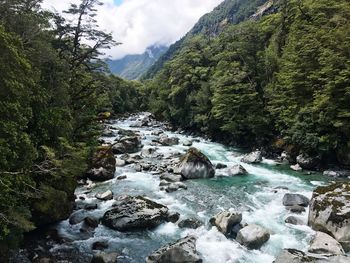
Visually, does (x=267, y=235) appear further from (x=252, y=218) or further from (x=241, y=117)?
(x=241, y=117)

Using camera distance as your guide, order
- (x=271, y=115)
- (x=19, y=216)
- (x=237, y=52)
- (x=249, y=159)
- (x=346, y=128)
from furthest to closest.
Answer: (x=237, y=52) < (x=271, y=115) < (x=249, y=159) < (x=346, y=128) < (x=19, y=216)

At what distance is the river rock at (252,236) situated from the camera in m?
15.8

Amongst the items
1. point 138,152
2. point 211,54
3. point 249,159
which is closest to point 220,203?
point 249,159

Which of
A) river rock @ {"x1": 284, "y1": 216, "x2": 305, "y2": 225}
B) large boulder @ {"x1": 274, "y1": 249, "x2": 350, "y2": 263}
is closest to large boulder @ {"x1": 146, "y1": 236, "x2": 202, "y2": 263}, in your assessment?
large boulder @ {"x1": 274, "y1": 249, "x2": 350, "y2": 263}

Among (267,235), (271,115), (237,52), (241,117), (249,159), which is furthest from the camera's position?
(237,52)

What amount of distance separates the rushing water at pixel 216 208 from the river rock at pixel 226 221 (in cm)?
30

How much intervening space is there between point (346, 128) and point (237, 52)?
21564mm

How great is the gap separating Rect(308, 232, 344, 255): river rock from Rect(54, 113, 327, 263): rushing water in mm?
710

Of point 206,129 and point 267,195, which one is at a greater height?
point 206,129

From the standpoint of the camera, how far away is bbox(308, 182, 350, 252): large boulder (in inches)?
607

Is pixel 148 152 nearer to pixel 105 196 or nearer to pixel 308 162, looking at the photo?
pixel 105 196

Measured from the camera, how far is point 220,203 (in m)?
22.1

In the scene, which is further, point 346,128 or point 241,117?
point 241,117

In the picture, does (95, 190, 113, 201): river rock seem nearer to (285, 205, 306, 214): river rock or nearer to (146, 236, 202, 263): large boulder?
(146, 236, 202, 263): large boulder
